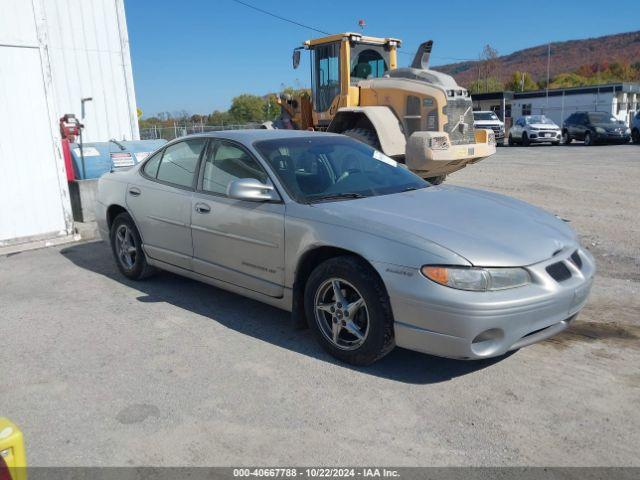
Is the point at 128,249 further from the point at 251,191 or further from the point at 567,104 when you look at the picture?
the point at 567,104

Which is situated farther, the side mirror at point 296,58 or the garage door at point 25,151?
the side mirror at point 296,58

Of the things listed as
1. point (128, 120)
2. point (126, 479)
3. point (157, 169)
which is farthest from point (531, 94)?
point (126, 479)

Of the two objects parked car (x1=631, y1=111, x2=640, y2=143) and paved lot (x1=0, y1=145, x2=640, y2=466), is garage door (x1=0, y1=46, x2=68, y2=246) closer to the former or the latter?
paved lot (x1=0, y1=145, x2=640, y2=466)

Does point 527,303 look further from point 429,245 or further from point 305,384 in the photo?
point 305,384

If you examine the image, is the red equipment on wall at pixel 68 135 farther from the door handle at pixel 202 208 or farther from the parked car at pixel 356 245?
the door handle at pixel 202 208

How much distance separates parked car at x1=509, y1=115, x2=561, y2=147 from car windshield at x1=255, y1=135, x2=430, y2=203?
24.9 metres

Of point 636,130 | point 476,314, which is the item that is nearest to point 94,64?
point 476,314

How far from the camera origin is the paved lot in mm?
2867

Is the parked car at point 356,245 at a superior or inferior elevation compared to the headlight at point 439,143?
inferior

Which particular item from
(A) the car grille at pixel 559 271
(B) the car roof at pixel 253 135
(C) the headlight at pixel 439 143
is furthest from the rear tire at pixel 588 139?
(A) the car grille at pixel 559 271

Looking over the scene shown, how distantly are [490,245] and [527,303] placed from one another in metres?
0.39

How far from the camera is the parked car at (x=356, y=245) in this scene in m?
3.26

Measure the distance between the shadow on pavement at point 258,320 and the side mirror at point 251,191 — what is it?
1.00 metres

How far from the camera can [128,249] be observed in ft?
18.9
